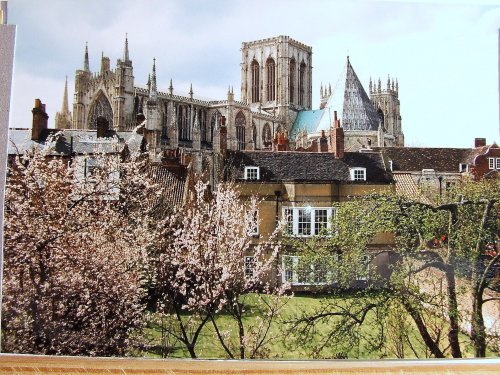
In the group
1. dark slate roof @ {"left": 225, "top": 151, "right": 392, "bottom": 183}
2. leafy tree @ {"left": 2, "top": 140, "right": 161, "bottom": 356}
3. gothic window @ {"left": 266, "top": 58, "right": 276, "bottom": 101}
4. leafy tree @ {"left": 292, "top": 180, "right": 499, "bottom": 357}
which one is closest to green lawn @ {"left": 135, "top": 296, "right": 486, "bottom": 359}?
leafy tree @ {"left": 292, "top": 180, "right": 499, "bottom": 357}

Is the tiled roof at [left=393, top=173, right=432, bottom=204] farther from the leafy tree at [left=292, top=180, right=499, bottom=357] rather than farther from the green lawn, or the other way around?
the green lawn

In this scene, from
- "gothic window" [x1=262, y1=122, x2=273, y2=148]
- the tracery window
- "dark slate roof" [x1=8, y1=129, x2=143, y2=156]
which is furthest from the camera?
the tracery window

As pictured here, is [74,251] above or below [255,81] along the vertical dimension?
below

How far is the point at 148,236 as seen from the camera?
350cm

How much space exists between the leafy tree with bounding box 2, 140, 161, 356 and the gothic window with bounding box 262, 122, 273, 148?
3.79ft

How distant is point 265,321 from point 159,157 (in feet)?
3.87

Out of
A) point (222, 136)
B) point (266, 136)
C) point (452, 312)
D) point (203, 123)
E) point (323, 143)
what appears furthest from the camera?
point (203, 123)

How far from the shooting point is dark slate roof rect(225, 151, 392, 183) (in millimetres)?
3600

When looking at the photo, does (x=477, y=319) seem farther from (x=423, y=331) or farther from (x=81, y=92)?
(x=81, y=92)

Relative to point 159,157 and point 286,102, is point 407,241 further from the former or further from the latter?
point 286,102

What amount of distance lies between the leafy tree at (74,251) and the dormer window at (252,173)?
0.54 metres

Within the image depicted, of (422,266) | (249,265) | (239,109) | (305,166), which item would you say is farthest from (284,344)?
(239,109)

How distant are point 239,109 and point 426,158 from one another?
1.63 m

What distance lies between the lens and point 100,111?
388cm
